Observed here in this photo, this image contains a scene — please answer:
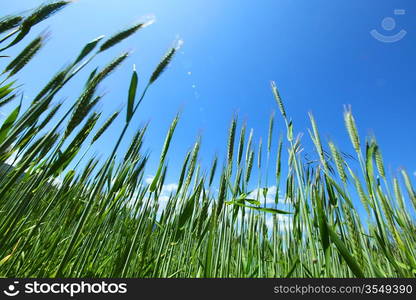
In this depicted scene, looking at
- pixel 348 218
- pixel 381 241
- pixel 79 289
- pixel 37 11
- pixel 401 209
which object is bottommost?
pixel 79 289

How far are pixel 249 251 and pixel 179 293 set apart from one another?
0.41 m

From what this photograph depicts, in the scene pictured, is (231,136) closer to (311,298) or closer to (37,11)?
(311,298)

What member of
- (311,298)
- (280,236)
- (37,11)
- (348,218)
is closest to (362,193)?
(348,218)

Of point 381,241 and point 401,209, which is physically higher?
point 401,209

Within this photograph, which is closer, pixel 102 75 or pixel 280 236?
pixel 102 75

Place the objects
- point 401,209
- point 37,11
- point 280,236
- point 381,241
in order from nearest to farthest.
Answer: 1. point 381,241
2. point 37,11
3. point 401,209
4. point 280,236

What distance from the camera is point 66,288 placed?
29.2 inches

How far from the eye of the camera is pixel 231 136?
102cm

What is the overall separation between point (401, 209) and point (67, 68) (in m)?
1.58

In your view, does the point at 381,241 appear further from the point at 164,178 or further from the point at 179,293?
the point at 164,178

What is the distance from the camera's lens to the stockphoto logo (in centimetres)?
74

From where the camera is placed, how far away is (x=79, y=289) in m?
0.74

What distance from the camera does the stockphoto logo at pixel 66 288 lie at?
29.0 inches

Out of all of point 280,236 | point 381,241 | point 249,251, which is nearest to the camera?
point 381,241
